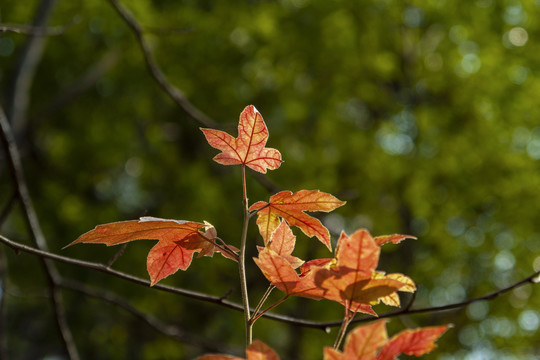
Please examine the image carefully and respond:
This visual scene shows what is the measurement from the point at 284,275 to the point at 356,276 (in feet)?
0.31

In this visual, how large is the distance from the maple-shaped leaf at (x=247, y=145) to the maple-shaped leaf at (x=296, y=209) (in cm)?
5

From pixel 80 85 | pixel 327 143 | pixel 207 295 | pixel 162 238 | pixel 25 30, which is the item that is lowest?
pixel 327 143

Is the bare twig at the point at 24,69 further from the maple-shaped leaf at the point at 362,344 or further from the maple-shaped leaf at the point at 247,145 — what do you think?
the maple-shaped leaf at the point at 362,344

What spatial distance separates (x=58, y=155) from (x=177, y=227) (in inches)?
249

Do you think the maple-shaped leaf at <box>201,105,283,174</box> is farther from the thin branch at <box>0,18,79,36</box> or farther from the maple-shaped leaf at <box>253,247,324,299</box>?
the thin branch at <box>0,18,79,36</box>

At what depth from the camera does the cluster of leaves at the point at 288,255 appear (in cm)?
47

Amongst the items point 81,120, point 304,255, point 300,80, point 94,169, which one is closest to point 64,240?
point 94,169

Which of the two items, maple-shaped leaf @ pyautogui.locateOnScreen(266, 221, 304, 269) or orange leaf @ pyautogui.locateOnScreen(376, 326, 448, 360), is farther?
maple-shaped leaf @ pyautogui.locateOnScreen(266, 221, 304, 269)

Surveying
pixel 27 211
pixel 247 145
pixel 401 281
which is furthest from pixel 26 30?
pixel 401 281

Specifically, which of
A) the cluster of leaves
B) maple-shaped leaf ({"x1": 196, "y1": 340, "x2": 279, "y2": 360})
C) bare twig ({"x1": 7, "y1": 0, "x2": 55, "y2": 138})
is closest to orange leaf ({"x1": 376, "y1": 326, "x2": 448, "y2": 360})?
the cluster of leaves

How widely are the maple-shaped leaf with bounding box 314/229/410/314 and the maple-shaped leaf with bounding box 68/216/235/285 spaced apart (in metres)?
0.17

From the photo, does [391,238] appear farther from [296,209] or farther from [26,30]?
[26,30]

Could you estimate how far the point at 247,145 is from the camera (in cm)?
68

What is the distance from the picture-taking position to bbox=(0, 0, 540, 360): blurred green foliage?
18.9 ft
